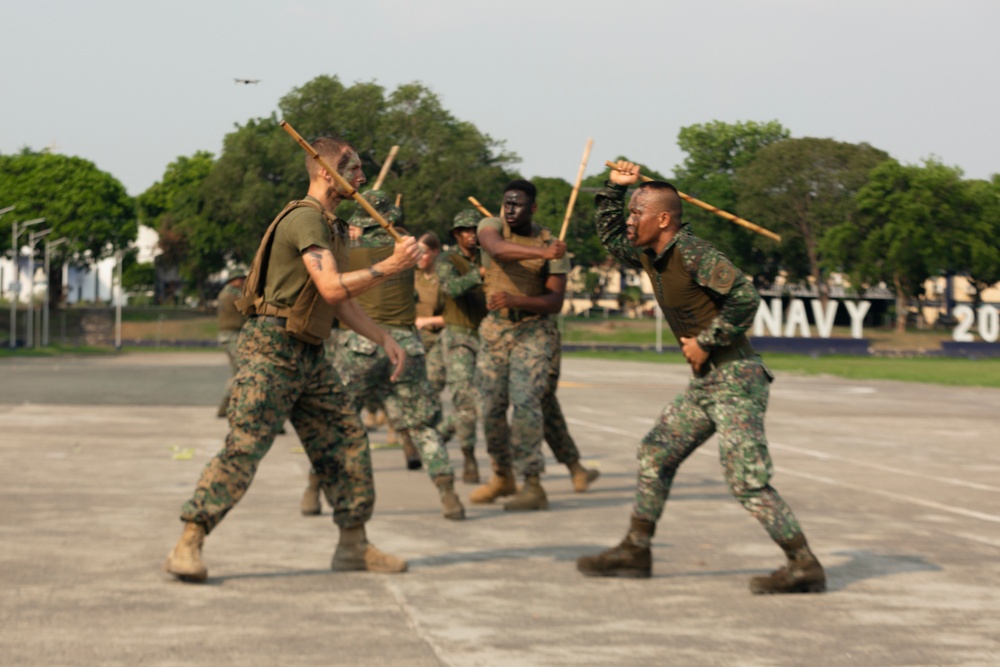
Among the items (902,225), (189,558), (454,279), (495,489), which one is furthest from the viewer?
(902,225)

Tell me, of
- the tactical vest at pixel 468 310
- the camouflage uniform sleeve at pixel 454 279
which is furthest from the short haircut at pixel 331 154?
the tactical vest at pixel 468 310

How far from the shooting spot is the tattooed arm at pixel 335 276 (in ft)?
20.4

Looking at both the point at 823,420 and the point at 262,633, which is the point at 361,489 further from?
the point at 823,420

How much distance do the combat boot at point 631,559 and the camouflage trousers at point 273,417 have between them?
1.27 metres

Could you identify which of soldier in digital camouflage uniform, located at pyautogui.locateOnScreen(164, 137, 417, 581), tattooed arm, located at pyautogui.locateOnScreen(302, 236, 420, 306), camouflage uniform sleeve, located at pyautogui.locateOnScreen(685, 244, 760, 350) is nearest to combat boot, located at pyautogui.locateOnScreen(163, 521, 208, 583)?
soldier in digital camouflage uniform, located at pyautogui.locateOnScreen(164, 137, 417, 581)

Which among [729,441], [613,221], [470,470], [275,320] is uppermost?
[613,221]

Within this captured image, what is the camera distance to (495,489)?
10.0 m

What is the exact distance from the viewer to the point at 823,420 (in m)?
19.3

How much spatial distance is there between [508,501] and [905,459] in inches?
220

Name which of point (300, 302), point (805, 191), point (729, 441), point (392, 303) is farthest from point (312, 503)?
point (805, 191)

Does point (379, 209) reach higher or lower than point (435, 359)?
higher

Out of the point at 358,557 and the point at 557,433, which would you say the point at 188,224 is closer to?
the point at 557,433

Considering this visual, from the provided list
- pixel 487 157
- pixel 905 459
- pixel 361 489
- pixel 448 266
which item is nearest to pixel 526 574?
pixel 361 489

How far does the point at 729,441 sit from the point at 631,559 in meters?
0.83
